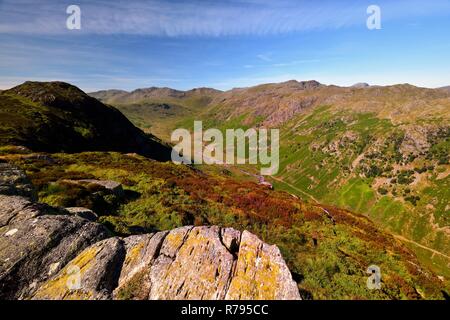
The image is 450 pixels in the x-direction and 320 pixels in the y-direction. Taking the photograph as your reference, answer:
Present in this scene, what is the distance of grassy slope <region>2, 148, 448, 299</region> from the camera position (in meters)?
19.0

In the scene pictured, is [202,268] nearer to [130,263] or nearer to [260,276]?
[260,276]

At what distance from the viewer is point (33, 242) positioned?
12641 millimetres

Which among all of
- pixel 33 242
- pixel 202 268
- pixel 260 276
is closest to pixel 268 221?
pixel 260 276

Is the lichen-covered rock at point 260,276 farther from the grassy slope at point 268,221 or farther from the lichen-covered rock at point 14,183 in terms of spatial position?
the lichen-covered rock at point 14,183

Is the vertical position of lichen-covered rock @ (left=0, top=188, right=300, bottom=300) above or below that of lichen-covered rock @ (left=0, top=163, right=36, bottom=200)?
below

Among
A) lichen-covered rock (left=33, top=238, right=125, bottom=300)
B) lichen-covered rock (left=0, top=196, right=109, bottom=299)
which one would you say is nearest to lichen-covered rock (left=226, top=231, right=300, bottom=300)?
lichen-covered rock (left=33, top=238, right=125, bottom=300)

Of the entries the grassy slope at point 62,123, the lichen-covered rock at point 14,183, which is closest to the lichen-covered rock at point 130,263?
the lichen-covered rock at point 14,183

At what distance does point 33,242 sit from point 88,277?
3.54m

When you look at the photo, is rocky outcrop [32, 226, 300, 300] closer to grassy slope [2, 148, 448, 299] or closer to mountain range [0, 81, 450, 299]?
mountain range [0, 81, 450, 299]

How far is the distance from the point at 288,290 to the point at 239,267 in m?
2.25

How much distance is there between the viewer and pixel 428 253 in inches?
4328

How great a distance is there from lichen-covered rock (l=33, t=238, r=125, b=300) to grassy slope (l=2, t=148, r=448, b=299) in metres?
8.79
